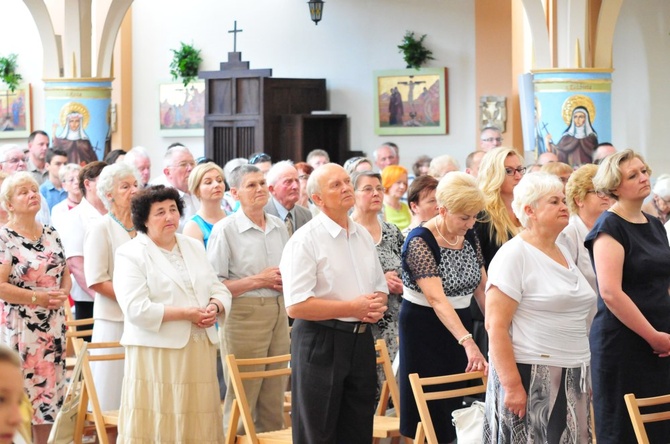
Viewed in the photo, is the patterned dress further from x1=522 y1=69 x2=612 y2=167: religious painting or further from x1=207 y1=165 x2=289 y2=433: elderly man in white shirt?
x1=522 y1=69 x2=612 y2=167: religious painting

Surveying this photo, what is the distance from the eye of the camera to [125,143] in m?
20.3

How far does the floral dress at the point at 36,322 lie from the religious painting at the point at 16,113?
14.8 meters

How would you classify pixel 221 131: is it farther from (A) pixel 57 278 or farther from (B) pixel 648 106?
(A) pixel 57 278

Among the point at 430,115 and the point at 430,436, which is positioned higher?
the point at 430,115

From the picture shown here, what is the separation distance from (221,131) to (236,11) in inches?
110

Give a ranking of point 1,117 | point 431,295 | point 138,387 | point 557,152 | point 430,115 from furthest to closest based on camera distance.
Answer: point 1,117, point 430,115, point 557,152, point 138,387, point 431,295

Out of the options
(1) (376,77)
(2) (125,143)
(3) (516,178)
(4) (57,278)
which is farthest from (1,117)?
(3) (516,178)

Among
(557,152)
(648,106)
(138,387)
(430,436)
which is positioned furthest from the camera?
(648,106)

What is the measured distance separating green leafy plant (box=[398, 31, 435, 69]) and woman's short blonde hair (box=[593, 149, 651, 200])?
11.6 meters

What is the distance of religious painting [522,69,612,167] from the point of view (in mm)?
12766

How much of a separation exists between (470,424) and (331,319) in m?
0.81

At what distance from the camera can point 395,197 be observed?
10023mm

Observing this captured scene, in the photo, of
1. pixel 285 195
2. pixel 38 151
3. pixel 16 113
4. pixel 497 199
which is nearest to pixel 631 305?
pixel 497 199

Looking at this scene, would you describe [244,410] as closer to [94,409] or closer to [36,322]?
[94,409]
